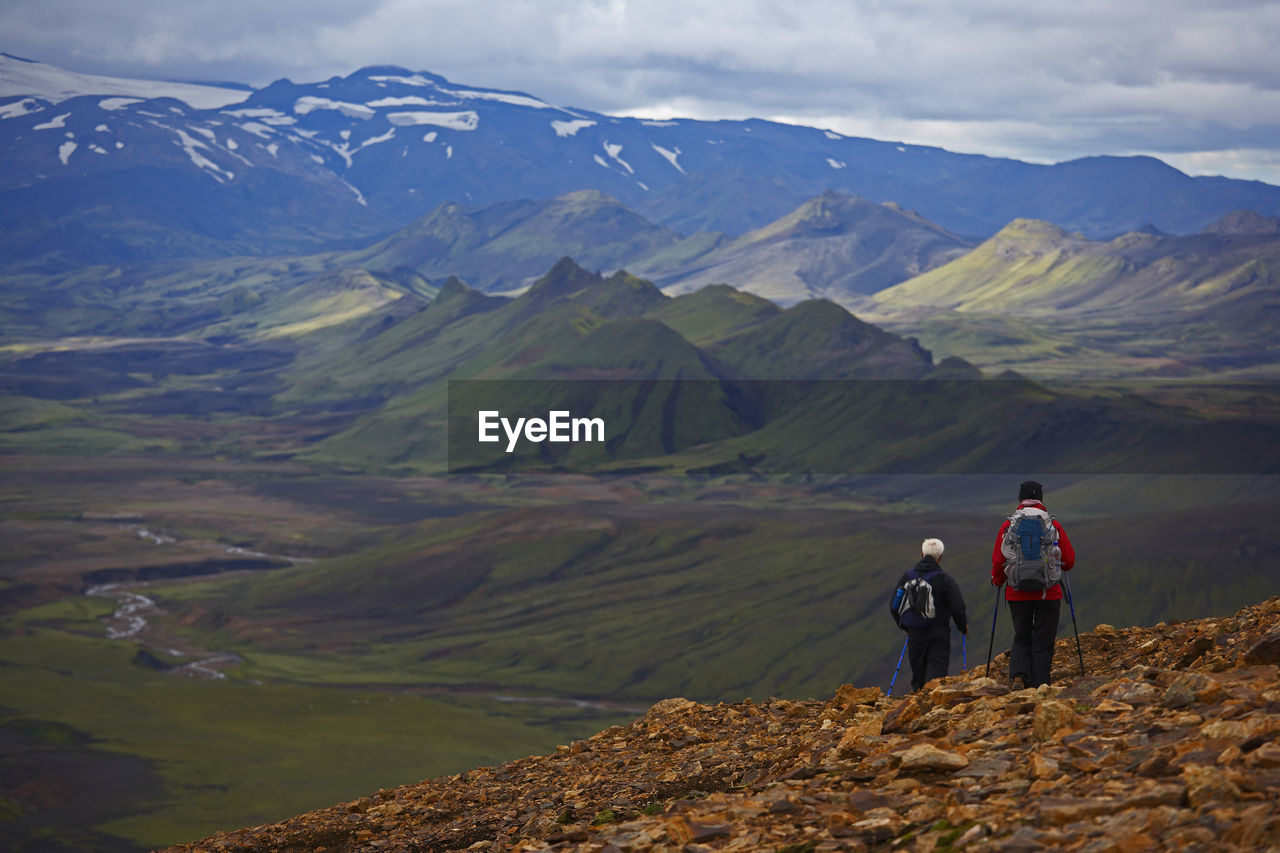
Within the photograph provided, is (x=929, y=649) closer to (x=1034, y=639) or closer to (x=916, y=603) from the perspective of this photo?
(x=916, y=603)

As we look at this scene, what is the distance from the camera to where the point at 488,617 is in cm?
17350

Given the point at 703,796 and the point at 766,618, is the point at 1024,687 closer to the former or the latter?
the point at 703,796

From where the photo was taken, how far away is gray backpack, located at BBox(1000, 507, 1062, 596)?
20.3 m

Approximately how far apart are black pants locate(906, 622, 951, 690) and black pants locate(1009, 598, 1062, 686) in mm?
2223

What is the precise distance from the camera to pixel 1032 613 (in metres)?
20.8

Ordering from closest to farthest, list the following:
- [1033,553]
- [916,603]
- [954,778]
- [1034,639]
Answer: [954,778], [1033,553], [1034,639], [916,603]

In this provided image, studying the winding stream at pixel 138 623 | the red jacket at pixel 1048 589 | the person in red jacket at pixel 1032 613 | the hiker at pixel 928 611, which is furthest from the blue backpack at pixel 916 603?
the winding stream at pixel 138 623

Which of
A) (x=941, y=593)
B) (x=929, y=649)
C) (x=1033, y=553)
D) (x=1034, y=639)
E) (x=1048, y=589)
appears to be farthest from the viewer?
(x=929, y=649)

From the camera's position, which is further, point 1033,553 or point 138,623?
point 138,623

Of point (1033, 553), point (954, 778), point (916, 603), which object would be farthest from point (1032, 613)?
point (954, 778)

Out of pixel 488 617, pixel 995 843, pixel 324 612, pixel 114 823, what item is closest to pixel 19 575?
pixel 324 612

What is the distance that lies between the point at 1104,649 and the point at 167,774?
303 ft

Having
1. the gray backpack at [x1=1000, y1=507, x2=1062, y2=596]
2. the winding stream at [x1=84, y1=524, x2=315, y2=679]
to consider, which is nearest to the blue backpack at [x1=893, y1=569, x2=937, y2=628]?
the gray backpack at [x1=1000, y1=507, x2=1062, y2=596]

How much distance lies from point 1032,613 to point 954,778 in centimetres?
555
